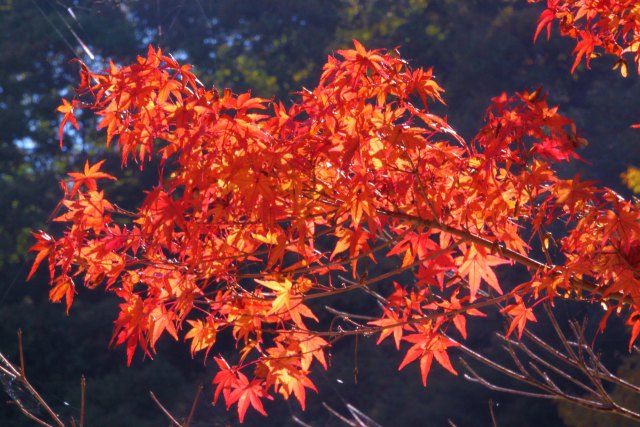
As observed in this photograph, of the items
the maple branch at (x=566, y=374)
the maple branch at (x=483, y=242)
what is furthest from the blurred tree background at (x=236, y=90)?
the maple branch at (x=483, y=242)

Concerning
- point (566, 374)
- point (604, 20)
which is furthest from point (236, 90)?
point (566, 374)

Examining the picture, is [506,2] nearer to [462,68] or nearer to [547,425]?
[462,68]

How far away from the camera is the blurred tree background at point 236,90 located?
6.82 metres

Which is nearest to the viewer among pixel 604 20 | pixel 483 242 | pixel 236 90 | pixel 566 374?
pixel 483 242

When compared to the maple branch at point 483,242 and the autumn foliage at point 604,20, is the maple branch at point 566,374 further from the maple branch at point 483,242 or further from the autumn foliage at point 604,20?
the autumn foliage at point 604,20

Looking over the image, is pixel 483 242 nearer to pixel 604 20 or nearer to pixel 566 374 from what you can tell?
pixel 566 374

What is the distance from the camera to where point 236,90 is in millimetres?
8422

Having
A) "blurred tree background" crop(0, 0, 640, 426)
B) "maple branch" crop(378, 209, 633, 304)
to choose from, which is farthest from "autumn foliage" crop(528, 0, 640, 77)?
"blurred tree background" crop(0, 0, 640, 426)

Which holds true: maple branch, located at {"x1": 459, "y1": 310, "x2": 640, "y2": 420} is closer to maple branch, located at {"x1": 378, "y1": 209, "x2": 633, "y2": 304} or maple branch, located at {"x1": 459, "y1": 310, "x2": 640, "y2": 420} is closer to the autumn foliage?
maple branch, located at {"x1": 378, "y1": 209, "x2": 633, "y2": 304}

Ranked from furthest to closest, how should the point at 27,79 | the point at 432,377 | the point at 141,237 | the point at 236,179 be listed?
the point at 27,79, the point at 432,377, the point at 141,237, the point at 236,179

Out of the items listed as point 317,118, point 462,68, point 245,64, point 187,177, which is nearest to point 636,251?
point 317,118

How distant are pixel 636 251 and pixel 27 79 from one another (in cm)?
886

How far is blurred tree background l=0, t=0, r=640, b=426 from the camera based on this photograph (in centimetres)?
682

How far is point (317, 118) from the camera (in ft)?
3.86
